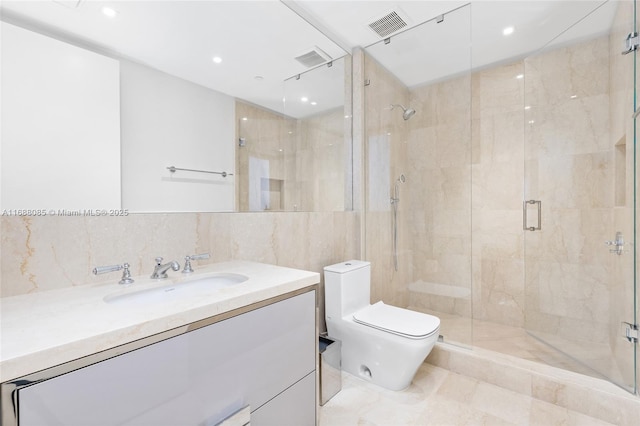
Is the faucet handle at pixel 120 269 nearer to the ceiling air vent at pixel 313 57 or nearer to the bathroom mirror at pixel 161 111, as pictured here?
the bathroom mirror at pixel 161 111

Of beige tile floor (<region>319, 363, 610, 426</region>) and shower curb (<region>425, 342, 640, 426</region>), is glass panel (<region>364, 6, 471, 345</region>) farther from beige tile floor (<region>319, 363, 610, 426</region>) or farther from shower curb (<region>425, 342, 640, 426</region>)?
beige tile floor (<region>319, 363, 610, 426</region>)

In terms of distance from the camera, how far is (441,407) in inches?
65.9

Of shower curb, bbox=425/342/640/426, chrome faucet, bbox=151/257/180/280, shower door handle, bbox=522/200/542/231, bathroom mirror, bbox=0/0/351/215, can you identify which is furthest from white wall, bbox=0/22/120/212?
shower door handle, bbox=522/200/542/231

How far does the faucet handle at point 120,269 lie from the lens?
109cm

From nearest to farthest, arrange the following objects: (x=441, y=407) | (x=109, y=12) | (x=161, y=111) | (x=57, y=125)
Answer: (x=57, y=125) < (x=109, y=12) < (x=161, y=111) < (x=441, y=407)

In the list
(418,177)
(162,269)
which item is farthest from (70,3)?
(418,177)

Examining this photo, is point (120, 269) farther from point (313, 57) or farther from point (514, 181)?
point (514, 181)

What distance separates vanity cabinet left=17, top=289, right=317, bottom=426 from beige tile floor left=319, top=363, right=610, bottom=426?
487mm

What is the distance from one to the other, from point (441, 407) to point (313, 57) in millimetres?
2426

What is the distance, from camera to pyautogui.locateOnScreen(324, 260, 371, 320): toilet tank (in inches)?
75.8

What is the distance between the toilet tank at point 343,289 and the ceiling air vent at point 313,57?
1.48 meters

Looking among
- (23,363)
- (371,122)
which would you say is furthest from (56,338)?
(371,122)

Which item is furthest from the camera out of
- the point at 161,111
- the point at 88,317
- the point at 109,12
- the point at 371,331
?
the point at 371,331

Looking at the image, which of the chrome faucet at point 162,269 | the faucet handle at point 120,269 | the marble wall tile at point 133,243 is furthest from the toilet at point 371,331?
the faucet handle at point 120,269
